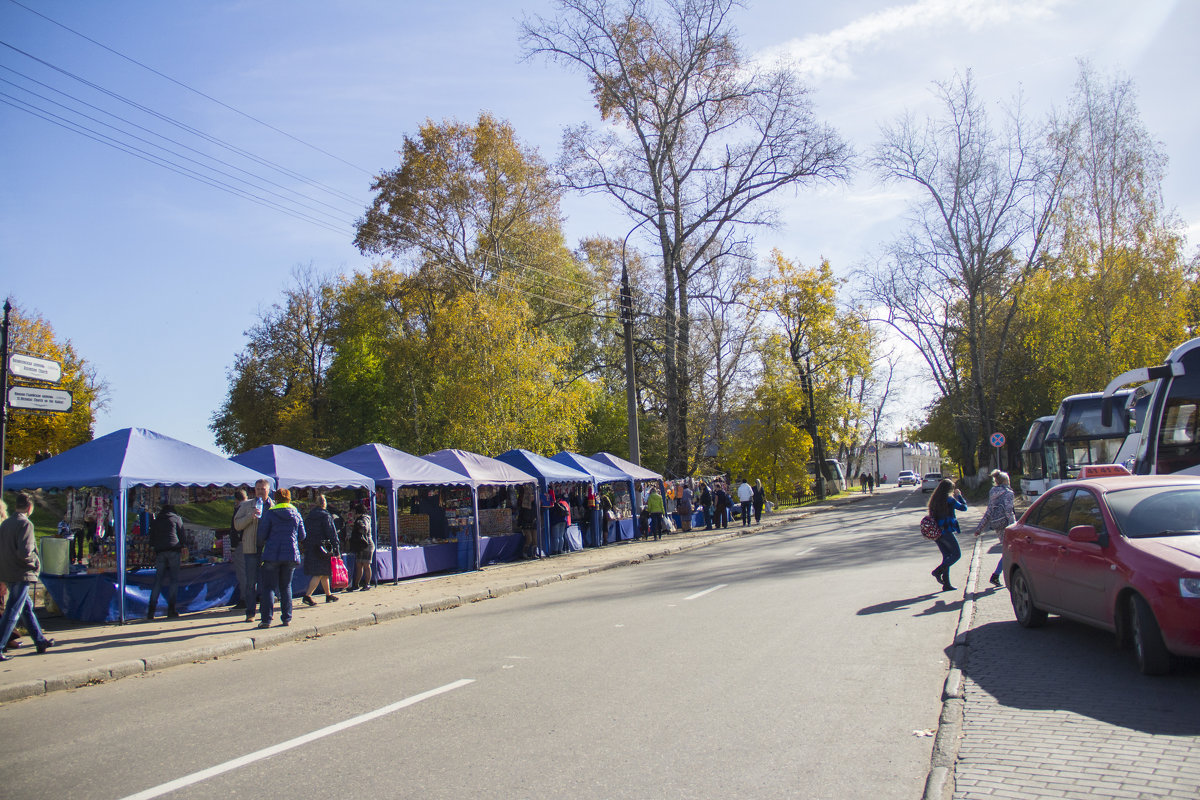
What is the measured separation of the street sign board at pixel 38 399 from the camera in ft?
34.8

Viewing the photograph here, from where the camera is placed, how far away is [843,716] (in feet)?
18.2

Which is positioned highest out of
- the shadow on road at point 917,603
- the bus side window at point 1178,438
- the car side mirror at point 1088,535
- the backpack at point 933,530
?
the bus side window at point 1178,438

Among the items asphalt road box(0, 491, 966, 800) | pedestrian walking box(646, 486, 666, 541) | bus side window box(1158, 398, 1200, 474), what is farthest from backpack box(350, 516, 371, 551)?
pedestrian walking box(646, 486, 666, 541)

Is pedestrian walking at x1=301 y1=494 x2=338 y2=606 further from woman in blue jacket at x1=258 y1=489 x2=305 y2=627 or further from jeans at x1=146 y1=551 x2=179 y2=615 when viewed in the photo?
jeans at x1=146 y1=551 x2=179 y2=615

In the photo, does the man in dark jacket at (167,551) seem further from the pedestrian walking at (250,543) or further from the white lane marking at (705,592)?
the white lane marking at (705,592)

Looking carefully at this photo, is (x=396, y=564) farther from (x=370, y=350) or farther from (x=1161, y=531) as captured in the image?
(x=370, y=350)

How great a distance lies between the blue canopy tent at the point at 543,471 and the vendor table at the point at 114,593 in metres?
9.83

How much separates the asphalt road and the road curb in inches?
3.6

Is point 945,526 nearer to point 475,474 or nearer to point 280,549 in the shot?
point 280,549

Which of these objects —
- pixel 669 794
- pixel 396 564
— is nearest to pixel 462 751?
pixel 669 794

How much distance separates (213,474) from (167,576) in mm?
1773

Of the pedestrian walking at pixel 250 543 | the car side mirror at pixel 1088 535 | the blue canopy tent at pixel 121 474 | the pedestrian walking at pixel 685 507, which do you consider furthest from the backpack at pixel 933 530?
the pedestrian walking at pixel 685 507

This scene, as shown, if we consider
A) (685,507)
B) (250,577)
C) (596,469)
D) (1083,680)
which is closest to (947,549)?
(1083,680)

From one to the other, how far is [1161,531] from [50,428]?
42.2 metres
